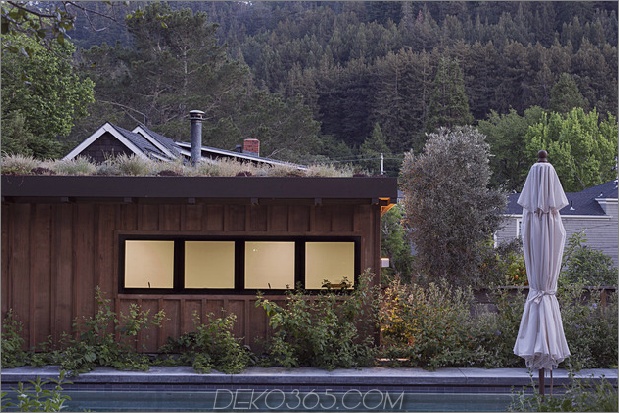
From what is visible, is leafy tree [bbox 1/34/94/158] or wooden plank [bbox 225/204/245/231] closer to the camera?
wooden plank [bbox 225/204/245/231]

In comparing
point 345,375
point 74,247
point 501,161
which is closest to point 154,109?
point 501,161

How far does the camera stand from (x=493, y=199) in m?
19.0

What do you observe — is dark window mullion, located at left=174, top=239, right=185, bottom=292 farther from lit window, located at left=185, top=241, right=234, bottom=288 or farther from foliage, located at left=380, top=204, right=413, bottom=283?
foliage, located at left=380, top=204, right=413, bottom=283

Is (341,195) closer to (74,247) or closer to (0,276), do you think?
(74,247)

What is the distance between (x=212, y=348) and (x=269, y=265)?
136 cm

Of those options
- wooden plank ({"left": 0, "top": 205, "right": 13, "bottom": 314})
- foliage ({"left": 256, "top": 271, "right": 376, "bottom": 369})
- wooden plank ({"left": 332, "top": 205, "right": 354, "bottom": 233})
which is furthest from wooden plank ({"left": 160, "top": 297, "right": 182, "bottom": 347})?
wooden plank ({"left": 332, "top": 205, "right": 354, "bottom": 233})

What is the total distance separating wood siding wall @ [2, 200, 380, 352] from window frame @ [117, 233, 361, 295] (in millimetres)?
68

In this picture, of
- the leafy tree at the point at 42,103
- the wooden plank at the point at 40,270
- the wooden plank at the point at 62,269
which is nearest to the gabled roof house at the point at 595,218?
the leafy tree at the point at 42,103

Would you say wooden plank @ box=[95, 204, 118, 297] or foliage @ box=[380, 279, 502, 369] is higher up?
wooden plank @ box=[95, 204, 118, 297]

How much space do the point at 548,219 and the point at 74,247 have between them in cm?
597

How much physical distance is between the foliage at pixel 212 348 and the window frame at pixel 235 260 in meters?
0.44

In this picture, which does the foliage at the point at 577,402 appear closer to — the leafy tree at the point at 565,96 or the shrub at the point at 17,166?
the shrub at the point at 17,166

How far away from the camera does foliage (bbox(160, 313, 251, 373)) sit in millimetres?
9367

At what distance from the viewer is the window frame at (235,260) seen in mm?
10320
